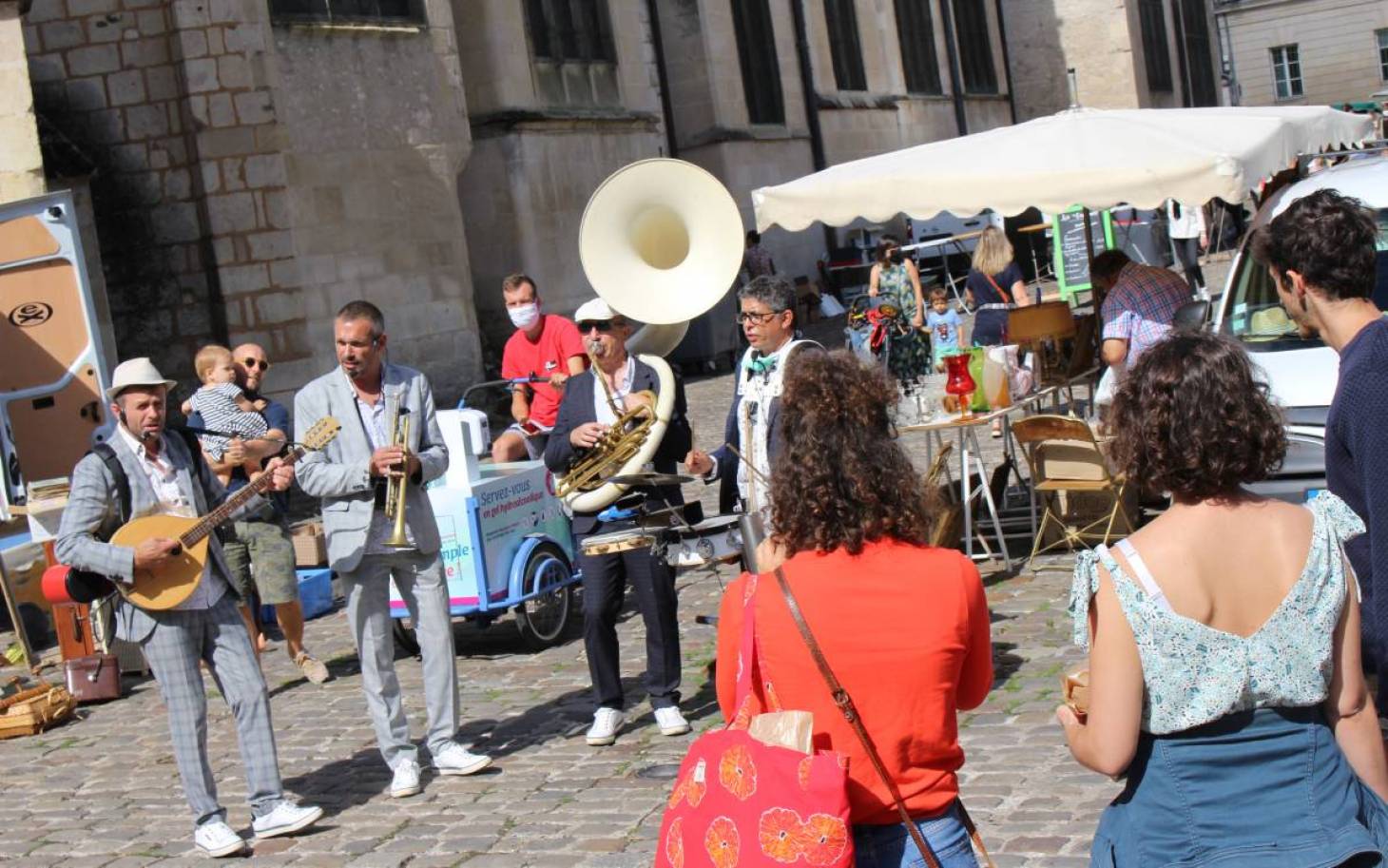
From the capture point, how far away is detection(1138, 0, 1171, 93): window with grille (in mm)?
45794

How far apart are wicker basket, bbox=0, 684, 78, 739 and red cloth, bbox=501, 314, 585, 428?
3092 millimetres

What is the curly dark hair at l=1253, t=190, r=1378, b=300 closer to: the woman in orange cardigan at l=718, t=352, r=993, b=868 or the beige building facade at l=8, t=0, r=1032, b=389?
the woman in orange cardigan at l=718, t=352, r=993, b=868

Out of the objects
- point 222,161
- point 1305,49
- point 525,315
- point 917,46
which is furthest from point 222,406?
point 1305,49

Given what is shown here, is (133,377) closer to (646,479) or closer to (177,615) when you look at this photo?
(177,615)

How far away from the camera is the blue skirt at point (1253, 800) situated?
2.92 metres

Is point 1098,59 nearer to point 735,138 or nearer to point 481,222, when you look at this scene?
point 735,138

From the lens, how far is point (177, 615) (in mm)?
6410

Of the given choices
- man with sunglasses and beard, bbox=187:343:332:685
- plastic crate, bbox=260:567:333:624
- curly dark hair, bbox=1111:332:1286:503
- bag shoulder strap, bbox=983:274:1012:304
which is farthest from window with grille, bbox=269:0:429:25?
curly dark hair, bbox=1111:332:1286:503

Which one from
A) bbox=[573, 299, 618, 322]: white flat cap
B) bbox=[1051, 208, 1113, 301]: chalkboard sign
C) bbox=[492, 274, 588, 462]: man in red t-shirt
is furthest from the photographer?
bbox=[1051, 208, 1113, 301]: chalkboard sign

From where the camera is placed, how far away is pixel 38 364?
11695 millimetres

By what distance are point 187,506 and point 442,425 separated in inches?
102

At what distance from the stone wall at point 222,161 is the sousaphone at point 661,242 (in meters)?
10.4

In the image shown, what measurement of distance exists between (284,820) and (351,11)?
13046 mm

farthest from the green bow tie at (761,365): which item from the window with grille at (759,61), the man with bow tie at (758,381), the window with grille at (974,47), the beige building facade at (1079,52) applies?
the beige building facade at (1079,52)
